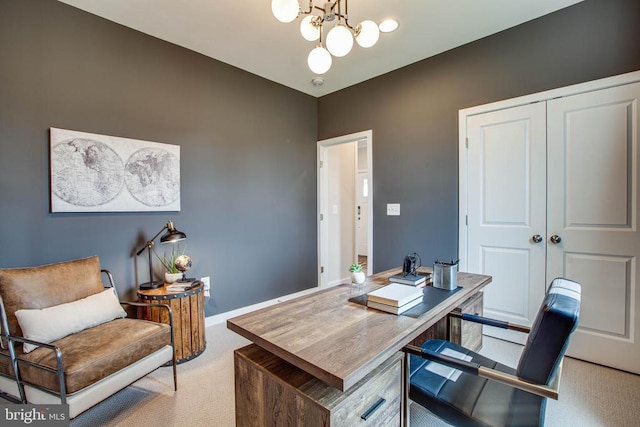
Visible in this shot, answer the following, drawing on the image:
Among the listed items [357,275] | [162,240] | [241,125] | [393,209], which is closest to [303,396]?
[357,275]

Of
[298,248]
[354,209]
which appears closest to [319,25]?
[298,248]

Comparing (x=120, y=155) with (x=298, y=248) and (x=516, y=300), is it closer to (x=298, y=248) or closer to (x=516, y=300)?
(x=298, y=248)

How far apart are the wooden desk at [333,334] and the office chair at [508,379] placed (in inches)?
6.6

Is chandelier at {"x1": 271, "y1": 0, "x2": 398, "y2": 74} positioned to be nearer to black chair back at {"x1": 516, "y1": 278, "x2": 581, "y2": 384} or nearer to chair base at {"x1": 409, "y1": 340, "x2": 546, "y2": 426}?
black chair back at {"x1": 516, "y1": 278, "x2": 581, "y2": 384}

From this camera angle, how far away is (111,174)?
7.76 ft

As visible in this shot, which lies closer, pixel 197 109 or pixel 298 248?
pixel 197 109

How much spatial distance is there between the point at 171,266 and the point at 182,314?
1.70 ft

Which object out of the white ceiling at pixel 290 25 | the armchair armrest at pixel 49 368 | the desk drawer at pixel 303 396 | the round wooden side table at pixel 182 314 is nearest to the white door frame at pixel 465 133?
the white ceiling at pixel 290 25

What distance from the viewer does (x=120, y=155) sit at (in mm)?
2412

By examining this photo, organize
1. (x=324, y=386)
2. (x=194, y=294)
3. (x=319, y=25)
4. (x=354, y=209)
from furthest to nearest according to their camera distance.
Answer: (x=354, y=209) → (x=194, y=294) → (x=319, y=25) → (x=324, y=386)

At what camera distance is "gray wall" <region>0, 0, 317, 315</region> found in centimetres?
204

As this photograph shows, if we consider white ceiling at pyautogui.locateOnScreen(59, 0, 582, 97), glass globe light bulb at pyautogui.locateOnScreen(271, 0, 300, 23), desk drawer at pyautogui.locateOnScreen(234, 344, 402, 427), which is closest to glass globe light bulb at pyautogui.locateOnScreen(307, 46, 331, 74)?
glass globe light bulb at pyautogui.locateOnScreen(271, 0, 300, 23)

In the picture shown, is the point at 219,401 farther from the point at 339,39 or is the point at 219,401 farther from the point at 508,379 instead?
the point at 339,39

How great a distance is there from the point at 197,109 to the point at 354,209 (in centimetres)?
279
